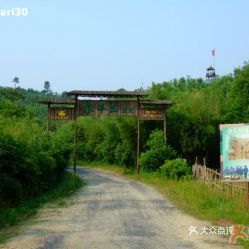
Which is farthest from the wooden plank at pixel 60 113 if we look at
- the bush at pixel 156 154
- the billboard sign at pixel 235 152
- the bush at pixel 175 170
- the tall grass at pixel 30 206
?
the billboard sign at pixel 235 152

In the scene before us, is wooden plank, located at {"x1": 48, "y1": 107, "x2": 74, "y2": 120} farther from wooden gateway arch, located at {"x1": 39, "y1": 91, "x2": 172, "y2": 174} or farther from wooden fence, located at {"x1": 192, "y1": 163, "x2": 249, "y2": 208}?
wooden fence, located at {"x1": 192, "y1": 163, "x2": 249, "y2": 208}

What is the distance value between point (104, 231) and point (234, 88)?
28784mm

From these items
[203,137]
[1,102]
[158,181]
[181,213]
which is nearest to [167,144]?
[203,137]

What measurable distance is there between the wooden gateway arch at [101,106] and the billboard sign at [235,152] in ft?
63.3

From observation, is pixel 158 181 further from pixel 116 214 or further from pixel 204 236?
pixel 204 236

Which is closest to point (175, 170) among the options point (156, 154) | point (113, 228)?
point (156, 154)

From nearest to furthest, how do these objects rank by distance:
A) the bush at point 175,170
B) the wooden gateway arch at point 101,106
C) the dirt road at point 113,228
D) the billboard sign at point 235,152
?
the dirt road at point 113,228, the billboard sign at point 235,152, the bush at point 175,170, the wooden gateway arch at point 101,106

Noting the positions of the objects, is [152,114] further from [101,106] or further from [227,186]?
[227,186]

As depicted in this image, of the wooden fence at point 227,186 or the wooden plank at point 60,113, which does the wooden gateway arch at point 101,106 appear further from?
the wooden fence at point 227,186

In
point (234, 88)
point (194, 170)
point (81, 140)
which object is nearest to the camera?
point (194, 170)

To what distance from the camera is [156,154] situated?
106ft

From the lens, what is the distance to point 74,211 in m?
15.5

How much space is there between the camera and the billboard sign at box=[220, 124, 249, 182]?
1148cm

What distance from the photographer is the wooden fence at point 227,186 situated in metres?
14.5
